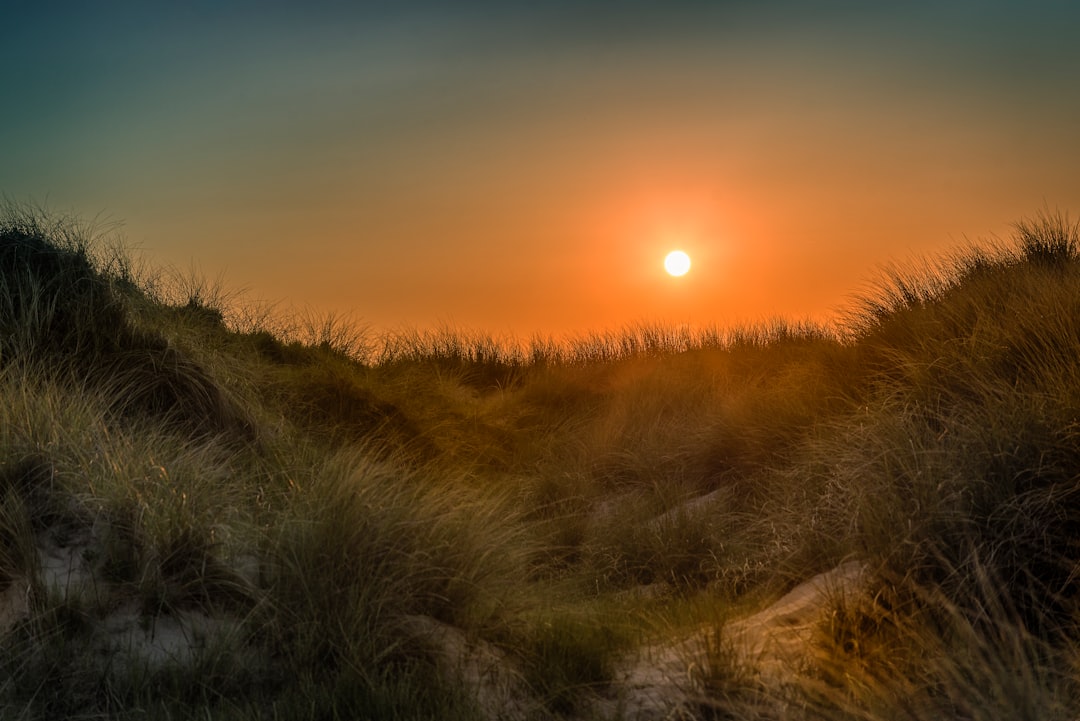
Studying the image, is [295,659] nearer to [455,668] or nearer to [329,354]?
[455,668]

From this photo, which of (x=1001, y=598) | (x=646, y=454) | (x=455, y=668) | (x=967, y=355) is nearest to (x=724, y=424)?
(x=646, y=454)

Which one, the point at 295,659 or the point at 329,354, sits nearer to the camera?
the point at 295,659

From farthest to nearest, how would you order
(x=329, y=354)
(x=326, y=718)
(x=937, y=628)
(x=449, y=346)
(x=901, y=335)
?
(x=449, y=346) < (x=329, y=354) < (x=901, y=335) < (x=937, y=628) < (x=326, y=718)

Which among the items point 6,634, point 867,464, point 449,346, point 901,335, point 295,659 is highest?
point 449,346

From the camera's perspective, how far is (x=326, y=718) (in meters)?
3.29

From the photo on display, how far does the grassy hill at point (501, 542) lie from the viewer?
11.4 feet

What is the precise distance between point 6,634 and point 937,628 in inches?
145

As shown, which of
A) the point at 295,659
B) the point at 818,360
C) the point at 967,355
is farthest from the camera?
the point at 818,360

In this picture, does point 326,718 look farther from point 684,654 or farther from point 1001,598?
point 1001,598

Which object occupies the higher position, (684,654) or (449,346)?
(449,346)

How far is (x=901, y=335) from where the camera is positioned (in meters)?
7.79

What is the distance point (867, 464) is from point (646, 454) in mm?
3329

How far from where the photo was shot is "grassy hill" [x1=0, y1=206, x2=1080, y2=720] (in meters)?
3.47

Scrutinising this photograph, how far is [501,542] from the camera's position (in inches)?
174
